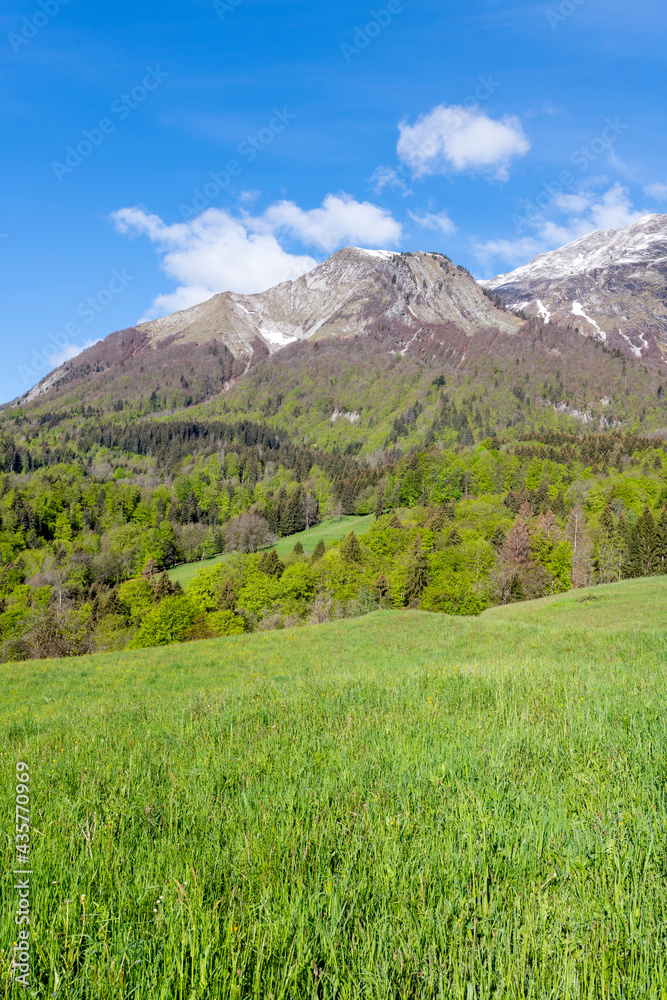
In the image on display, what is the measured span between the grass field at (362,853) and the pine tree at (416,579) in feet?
218

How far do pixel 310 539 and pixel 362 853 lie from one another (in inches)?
4549

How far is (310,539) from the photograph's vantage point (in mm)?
118375

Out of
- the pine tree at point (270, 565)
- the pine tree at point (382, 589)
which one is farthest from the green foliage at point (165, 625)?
the pine tree at point (382, 589)

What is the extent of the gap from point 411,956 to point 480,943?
0.39m

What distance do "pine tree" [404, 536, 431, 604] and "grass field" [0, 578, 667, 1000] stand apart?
66.3 meters

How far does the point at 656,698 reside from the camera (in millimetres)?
6430

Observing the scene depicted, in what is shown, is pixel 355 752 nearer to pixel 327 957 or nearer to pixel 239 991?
pixel 327 957

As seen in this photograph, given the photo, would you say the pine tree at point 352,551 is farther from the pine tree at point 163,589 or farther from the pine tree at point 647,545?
the pine tree at point 647,545

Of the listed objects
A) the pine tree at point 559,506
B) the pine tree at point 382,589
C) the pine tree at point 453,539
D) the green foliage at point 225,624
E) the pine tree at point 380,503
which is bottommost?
the green foliage at point 225,624

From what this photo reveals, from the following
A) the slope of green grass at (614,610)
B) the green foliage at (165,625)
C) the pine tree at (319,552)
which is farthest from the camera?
the pine tree at (319,552)

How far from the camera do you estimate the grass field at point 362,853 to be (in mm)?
2264

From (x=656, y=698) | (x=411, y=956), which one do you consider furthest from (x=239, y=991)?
(x=656, y=698)

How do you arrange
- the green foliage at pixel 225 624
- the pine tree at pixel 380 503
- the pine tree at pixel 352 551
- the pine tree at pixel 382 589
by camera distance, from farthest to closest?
the pine tree at pixel 380 503, the pine tree at pixel 352 551, the pine tree at pixel 382 589, the green foliage at pixel 225 624

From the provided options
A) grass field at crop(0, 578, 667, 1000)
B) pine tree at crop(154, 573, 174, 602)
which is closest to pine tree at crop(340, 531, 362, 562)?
pine tree at crop(154, 573, 174, 602)
